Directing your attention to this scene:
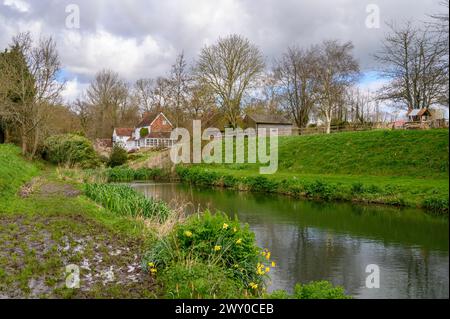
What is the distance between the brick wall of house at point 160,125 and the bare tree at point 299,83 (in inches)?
870

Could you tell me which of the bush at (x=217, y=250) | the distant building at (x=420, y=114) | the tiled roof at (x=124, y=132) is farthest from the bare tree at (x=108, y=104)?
the bush at (x=217, y=250)

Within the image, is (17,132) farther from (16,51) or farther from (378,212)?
(378,212)

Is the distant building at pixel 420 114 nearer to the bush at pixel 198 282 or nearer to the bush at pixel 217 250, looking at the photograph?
the bush at pixel 217 250

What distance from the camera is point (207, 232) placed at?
7.92 metres

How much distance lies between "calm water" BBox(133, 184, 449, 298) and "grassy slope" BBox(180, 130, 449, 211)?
171cm

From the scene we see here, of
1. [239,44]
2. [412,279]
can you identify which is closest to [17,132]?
[239,44]

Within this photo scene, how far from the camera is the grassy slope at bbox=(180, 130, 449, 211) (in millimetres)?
19609

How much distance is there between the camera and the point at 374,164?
26062 mm

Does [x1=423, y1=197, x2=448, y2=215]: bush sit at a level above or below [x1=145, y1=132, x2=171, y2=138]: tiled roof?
below

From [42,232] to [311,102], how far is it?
4169cm

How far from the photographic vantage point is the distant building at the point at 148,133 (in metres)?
65.4

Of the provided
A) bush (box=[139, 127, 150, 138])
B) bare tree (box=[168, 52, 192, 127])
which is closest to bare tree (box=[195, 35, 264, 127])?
bare tree (box=[168, 52, 192, 127])

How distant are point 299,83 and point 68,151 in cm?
2678

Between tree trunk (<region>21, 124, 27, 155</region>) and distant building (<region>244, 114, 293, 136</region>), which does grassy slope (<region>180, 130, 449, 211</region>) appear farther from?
distant building (<region>244, 114, 293, 136</region>)
